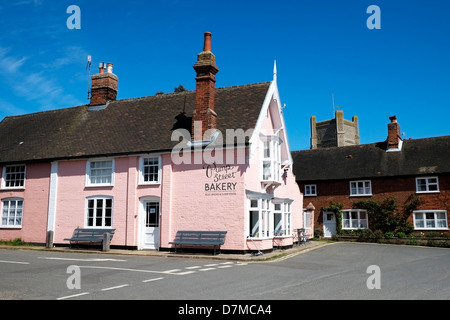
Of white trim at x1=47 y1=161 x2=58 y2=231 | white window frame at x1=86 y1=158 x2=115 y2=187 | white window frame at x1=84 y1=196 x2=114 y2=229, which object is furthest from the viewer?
white trim at x1=47 y1=161 x2=58 y2=231

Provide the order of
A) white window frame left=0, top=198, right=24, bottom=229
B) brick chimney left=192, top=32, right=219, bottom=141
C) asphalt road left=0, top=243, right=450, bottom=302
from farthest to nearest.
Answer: white window frame left=0, top=198, right=24, bottom=229 < brick chimney left=192, top=32, right=219, bottom=141 < asphalt road left=0, top=243, right=450, bottom=302

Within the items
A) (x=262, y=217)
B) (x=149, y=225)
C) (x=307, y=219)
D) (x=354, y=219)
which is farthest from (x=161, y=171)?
(x=354, y=219)

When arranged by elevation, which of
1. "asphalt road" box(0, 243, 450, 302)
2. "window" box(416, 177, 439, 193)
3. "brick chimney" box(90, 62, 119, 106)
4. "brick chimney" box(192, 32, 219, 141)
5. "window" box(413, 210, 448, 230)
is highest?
"brick chimney" box(90, 62, 119, 106)

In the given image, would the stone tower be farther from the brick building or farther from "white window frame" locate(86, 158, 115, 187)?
"white window frame" locate(86, 158, 115, 187)

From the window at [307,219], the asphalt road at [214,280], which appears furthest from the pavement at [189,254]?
the window at [307,219]

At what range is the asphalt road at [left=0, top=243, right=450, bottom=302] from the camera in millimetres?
8602

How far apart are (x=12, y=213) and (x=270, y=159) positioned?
14929mm

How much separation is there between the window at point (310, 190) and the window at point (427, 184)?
8456mm

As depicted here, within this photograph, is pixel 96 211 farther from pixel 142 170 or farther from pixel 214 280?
pixel 214 280

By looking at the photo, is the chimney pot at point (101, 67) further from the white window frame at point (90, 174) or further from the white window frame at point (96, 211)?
the white window frame at point (96, 211)

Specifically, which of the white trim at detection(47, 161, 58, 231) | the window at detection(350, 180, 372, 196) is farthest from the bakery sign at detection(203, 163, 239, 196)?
the window at detection(350, 180, 372, 196)

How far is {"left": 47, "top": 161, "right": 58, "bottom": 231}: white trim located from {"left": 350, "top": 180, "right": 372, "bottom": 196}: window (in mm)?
23551

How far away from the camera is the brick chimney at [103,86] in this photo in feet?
82.4

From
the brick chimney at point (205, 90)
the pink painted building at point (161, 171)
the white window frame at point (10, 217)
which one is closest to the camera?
the pink painted building at point (161, 171)
